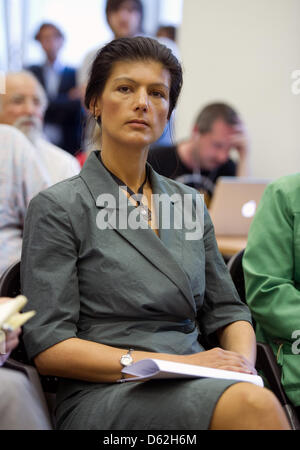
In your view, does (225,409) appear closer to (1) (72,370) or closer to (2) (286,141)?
(1) (72,370)

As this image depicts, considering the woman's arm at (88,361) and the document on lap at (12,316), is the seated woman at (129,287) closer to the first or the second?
the woman's arm at (88,361)

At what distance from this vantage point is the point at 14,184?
2.29 metres

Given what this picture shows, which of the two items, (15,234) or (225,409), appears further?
(15,234)

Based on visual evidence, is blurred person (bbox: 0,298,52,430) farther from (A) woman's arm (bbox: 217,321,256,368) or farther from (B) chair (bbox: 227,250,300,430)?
(B) chair (bbox: 227,250,300,430)

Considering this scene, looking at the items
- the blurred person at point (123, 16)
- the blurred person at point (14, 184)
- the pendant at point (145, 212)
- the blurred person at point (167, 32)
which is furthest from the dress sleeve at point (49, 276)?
the blurred person at point (167, 32)

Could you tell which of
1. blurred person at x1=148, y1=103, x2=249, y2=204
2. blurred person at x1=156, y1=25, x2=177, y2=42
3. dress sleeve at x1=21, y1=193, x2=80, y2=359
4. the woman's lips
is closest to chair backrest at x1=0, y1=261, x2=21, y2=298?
dress sleeve at x1=21, y1=193, x2=80, y2=359

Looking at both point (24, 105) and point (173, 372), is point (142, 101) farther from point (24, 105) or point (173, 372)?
point (24, 105)

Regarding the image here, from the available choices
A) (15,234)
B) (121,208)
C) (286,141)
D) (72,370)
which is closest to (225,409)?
(72,370)

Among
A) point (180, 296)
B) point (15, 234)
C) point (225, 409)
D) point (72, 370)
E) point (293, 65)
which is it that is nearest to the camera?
point (225, 409)

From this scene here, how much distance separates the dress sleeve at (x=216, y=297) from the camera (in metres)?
1.62

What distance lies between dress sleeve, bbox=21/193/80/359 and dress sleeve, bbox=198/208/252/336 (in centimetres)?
40

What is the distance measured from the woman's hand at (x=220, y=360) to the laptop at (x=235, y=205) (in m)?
1.56

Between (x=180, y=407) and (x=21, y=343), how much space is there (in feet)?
1.50
